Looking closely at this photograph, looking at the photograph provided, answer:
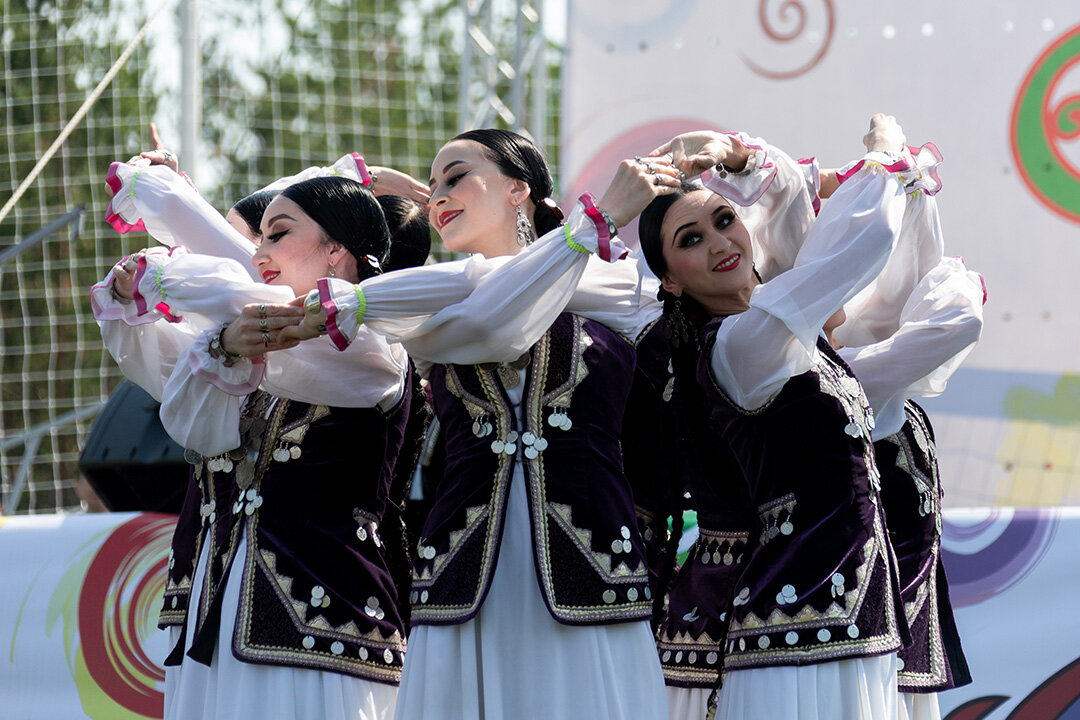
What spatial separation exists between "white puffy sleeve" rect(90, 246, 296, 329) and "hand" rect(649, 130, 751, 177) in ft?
2.37

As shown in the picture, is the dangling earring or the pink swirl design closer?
the dangling earring

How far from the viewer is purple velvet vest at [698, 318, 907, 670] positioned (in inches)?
90.3

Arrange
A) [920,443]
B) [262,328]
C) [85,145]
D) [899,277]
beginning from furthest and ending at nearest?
[85,145]
[899,277]
[920,443]
[262,328]

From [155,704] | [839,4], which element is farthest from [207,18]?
[155,704]

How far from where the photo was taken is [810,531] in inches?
92.5

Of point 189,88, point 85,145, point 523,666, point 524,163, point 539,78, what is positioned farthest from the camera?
point 85,145

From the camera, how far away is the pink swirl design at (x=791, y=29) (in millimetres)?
4473

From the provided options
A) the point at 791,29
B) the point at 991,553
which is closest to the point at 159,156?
the point at 991,553

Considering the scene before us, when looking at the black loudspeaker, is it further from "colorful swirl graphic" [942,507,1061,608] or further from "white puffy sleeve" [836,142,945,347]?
"colorful swirl graphic" [942,507,1061,608]

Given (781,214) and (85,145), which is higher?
(85,145)

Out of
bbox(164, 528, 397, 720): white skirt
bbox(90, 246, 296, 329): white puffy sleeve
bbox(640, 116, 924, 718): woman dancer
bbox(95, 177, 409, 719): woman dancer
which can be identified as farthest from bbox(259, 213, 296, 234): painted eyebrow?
bbox(640, 116, 924, 718): woman dancer

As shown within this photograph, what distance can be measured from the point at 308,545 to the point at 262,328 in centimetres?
40

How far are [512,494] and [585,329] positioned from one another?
0.33m

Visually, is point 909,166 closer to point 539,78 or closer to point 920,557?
point 920,557
